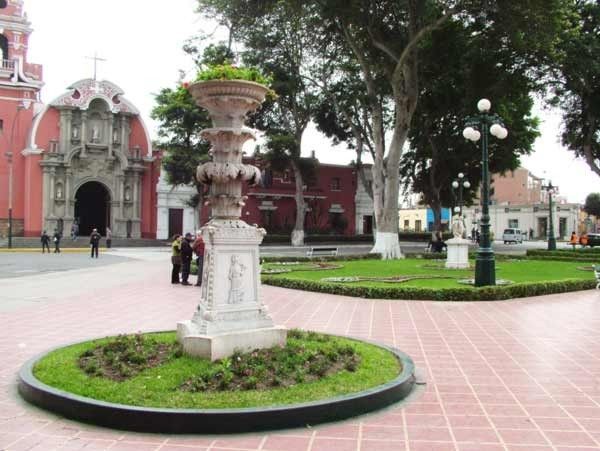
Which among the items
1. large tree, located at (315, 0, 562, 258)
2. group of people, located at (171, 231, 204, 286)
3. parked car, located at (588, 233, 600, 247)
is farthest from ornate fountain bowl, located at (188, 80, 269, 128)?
parked car, located at (588, 233, 600, 247)

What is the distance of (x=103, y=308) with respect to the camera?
431 inches

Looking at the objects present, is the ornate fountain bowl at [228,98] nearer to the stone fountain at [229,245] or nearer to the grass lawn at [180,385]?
the stone fountain at [229,245]

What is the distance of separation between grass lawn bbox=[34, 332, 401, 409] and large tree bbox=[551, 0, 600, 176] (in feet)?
69.2

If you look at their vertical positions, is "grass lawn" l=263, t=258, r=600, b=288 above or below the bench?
below

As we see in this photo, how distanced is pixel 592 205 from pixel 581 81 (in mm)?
57946

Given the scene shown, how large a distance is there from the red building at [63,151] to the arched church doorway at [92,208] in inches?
11.8

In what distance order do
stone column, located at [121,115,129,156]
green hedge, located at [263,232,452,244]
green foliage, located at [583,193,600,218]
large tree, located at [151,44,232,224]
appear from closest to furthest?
large tree, located at [151,44,232,224]
stone column, located at [121,115,129,156]
green hedge, located at [263,232,452,244]
green foliage, located at [583,193,600,218]

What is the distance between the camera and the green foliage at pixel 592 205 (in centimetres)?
7625

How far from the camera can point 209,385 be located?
16.2ft

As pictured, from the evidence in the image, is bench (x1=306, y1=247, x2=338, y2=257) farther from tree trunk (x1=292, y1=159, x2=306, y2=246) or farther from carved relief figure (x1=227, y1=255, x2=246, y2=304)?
carved relief figure (x1=227, y1=255, x2=246, y2=304)

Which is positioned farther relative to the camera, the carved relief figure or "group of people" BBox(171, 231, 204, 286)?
"group of people" BBox(171, 231, 204, 286)

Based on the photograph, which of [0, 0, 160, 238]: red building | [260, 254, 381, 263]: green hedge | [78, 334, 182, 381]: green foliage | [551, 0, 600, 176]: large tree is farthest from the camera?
[0, 0, 160, 238]: red building

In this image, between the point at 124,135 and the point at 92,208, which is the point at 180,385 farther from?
the point at 92,208

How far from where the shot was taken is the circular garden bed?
4.33 metres
